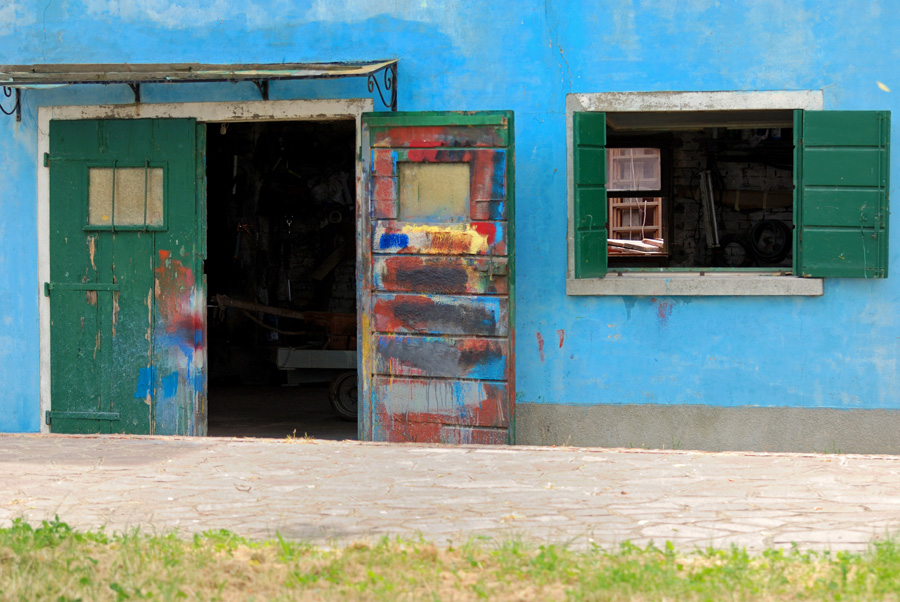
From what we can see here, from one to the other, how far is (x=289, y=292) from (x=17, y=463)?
22.9 feet

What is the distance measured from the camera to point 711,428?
7305 mm

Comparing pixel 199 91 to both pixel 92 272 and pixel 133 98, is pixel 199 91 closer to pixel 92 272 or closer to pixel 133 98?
pixel 133 98

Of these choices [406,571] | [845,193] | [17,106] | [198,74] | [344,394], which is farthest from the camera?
[344,394]

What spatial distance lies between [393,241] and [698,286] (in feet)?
7.18

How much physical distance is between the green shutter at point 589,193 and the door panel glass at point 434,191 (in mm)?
796

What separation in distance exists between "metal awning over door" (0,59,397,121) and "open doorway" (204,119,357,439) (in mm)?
4850

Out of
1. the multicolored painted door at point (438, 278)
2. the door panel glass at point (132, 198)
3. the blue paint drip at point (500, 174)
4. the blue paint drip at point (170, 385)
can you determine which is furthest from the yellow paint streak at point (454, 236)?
the blue paint drip at point (170, 385)

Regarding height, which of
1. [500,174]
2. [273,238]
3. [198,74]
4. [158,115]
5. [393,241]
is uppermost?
[198,74]

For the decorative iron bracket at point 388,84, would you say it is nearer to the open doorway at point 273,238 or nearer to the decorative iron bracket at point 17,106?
the decorative iron bracket at point 17,106

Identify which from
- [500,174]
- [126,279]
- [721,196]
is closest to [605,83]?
[500,174]

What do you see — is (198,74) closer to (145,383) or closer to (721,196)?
(145,383)

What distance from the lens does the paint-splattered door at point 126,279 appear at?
770 cm

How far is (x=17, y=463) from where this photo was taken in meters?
6.52

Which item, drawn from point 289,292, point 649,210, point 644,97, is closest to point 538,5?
point 644,97
